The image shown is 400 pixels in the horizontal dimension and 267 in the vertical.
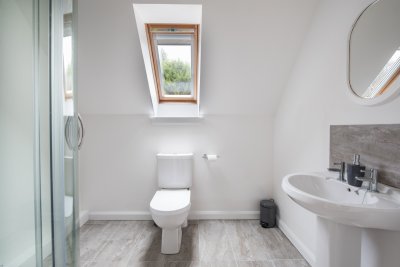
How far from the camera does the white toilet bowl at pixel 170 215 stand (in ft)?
5.38

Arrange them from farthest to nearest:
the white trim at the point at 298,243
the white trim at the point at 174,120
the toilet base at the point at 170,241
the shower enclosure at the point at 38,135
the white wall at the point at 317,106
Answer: the white trim at the point at 174,120 < the toilet base at the point at 170,241 < the white trim at the point at 298,243 < the white wall at the point at 317,106 < the shower enclosure at the point at 38,135

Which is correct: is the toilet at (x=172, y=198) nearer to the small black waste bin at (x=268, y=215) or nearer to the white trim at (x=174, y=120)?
the white trim at (x=174, y=120)

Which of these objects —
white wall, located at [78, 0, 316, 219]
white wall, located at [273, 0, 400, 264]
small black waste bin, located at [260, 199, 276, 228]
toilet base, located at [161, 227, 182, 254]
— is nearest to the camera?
white wall, located at [273, 0, 400, 264]

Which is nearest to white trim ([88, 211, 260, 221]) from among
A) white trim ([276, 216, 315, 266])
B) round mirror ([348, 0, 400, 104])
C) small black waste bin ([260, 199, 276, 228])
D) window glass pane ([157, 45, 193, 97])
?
small black waste bin ([260, 199, 276, 228])

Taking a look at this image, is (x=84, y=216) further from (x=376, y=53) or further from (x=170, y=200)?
(x=376, y=53)

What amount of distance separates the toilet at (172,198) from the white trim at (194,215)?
0.92 ft

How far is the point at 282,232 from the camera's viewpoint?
2.12m

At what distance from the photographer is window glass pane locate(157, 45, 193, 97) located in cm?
223

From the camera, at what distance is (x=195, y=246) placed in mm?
1868

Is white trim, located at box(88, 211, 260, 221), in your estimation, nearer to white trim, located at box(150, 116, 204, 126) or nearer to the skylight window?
white trim, located at box(150, 116, 204, 126)

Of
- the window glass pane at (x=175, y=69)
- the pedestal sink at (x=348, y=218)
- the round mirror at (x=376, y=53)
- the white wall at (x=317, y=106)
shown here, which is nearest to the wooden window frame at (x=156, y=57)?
the window glass pane at (x=175, y=69)

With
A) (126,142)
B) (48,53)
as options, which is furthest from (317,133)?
(126,142)

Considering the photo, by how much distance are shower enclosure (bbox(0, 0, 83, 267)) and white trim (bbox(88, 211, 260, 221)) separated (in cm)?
125

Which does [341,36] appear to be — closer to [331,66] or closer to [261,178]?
[331,66]
